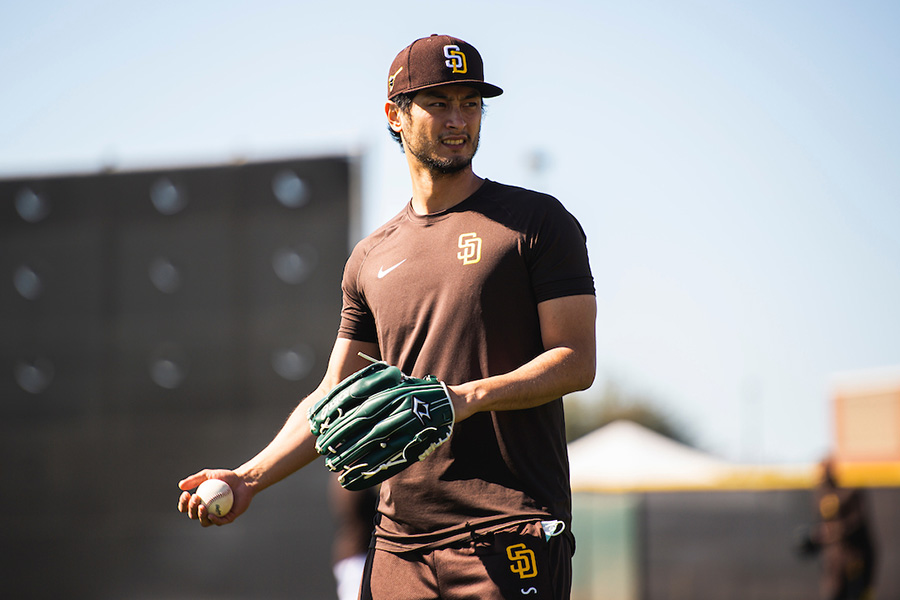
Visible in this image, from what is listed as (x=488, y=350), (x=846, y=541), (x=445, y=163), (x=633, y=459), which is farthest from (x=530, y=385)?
(x=633, y=459)

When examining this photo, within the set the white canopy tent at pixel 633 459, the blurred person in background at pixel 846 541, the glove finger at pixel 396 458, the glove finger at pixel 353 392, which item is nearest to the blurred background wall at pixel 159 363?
the blurred person in background at pixel 846 541

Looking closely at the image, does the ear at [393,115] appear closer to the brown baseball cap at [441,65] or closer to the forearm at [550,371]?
the brown baseball cap at [441,65]

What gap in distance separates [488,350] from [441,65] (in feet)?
3.12

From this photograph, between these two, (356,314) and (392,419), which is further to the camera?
(356,314)

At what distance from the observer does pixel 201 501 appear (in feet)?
9.89

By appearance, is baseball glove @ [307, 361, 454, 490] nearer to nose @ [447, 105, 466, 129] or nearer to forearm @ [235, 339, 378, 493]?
forearm @ [235, 339, 378, 493]

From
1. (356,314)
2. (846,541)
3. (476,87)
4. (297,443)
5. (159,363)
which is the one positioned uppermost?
(476,87)

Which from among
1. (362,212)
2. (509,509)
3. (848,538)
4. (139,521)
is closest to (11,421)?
(139,521)

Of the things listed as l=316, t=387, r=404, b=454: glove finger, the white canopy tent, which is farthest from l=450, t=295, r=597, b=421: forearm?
the white canopy tent

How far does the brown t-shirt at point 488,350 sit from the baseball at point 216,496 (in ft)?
1.69

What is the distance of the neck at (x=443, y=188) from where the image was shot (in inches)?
126

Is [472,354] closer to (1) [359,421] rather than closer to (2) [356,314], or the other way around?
(1) [359,421]

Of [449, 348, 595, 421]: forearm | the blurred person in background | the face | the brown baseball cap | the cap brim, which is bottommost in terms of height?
the blurred person in background

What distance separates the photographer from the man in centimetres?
281
